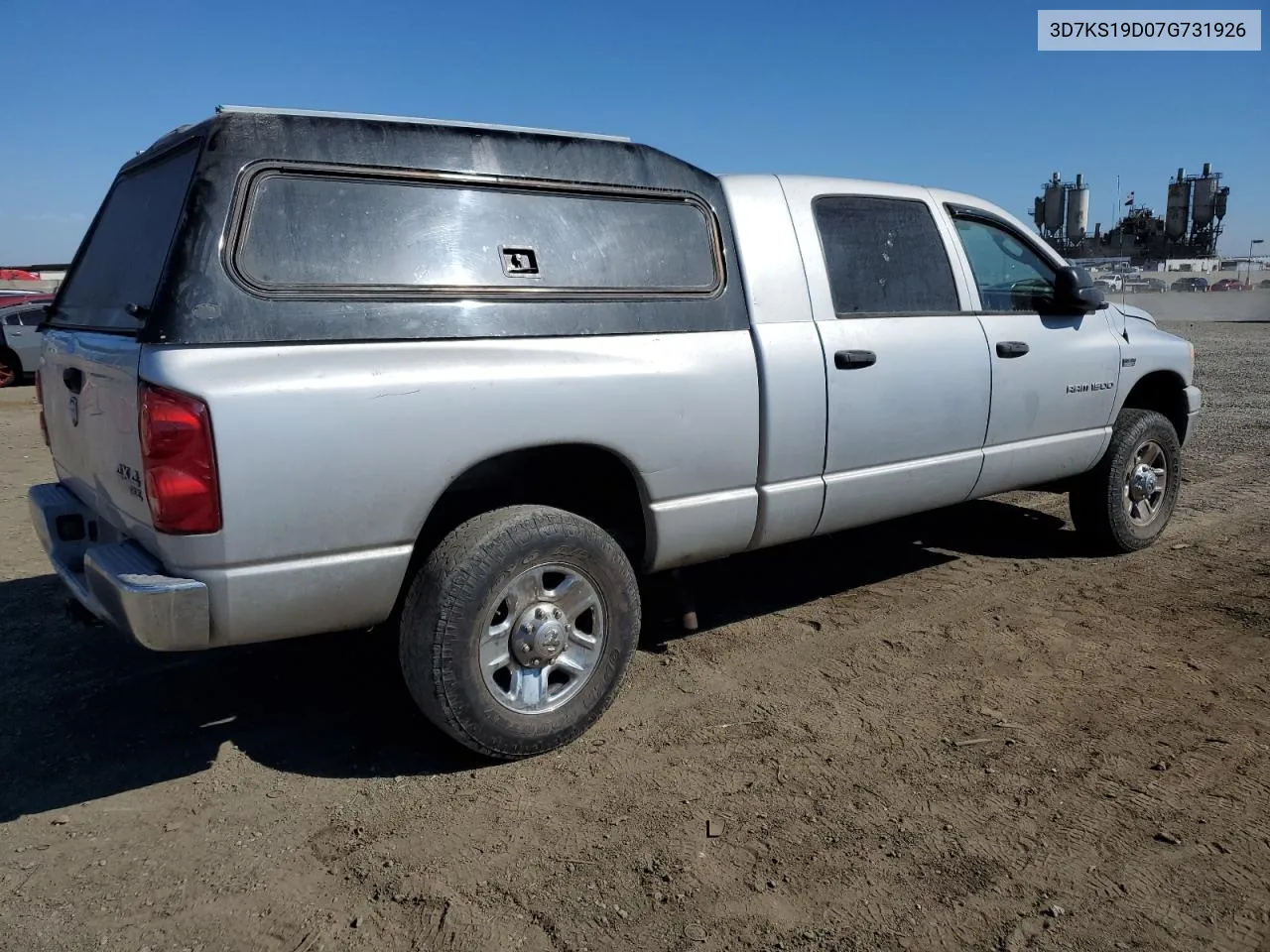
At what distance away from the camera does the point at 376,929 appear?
2604 mm

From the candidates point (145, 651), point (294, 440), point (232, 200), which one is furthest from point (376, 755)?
point (232, 200)

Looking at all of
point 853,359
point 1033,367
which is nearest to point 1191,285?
point 1033,367

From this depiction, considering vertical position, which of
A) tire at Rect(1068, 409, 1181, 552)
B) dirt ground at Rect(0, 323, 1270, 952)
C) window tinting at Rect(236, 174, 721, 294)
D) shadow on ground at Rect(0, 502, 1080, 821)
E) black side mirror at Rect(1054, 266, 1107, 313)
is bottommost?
dirt ground at Rect(0, 323, 1270, 952)

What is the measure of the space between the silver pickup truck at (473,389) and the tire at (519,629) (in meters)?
0.01

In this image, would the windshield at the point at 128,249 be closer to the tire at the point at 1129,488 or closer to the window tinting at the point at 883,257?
the window tinting at the point at 883,257

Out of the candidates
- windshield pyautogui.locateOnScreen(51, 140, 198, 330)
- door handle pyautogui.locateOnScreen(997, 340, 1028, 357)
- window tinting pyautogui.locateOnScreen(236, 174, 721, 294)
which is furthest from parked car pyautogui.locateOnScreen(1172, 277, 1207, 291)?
windshield pyautogui.locateOnScreen(51, 140, 198, 330)

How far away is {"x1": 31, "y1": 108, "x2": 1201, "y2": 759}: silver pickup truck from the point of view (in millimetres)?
2871

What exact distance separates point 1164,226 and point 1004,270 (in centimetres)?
6220

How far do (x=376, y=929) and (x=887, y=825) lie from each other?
4.97 ft

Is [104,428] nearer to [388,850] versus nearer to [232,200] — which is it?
[232,200]

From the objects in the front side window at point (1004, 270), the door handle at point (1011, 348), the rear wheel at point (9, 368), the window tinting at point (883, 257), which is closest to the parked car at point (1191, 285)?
the rear wheel at point (9, 368)

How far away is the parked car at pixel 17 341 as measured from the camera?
55.4ft

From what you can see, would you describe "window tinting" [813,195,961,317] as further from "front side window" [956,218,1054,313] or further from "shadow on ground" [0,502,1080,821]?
"shadow on ground" [0,502,1080,821]

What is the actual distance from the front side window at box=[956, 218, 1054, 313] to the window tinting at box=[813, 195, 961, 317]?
25 cm
